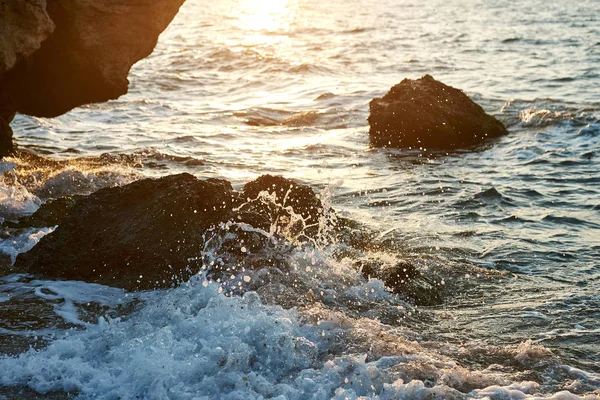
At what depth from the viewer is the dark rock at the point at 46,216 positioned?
7367 mm

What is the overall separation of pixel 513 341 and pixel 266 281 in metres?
1.92

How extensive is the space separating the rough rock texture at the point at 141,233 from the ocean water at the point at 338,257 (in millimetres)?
198

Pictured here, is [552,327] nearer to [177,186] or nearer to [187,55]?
[177,186]

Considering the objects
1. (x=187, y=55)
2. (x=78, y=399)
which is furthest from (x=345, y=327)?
(x=187, y=55)

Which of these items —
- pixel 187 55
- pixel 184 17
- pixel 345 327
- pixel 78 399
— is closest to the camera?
pixel 78 399

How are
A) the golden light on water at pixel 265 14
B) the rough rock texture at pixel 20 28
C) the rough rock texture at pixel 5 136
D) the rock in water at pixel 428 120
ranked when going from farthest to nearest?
the golden light on water at pixel 265 14 → the rock in water at pixel 428 120 → the rough rock texture at pixel 5 136 → the rough rock texture at pixel 20 28

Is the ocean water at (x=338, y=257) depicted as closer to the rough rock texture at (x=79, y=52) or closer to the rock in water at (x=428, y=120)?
the rock in water at (x=428, y=120)

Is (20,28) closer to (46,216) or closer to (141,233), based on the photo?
(46,216)

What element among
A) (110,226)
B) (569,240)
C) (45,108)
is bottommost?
(569,240)

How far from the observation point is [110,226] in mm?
6418

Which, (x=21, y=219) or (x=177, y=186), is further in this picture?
(x=21, y=219)

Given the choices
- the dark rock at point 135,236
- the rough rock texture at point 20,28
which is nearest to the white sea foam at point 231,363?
the dark rock at point 135,236

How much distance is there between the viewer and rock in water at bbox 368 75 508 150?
12.1 metres

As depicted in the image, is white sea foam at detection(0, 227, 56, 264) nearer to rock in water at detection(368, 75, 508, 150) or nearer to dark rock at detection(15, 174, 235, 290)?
dark rock at detection(15, 174, 235, 290)
